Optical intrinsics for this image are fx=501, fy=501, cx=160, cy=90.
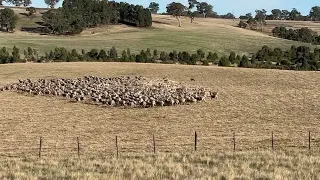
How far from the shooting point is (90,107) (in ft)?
146

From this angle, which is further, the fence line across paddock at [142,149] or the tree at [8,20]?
the tree at [8,20]

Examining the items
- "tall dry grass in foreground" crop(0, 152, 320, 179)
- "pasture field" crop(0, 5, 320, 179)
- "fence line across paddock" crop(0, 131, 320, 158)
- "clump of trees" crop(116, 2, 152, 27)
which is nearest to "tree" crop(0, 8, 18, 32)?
"clump of trees" crop(116, 2, 152, 27)

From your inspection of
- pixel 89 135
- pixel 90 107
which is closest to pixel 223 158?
pixel 89 135

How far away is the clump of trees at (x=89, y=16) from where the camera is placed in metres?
143

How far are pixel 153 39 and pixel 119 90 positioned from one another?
8135 centimetres

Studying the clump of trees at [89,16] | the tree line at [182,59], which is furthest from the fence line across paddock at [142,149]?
the clump of trees at [89,16]

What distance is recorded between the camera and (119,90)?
51.0 metres

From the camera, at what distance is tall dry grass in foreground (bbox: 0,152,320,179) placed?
1894cm

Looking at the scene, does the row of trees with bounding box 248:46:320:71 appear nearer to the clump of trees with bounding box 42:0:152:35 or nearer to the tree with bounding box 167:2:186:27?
the clump of trees with bounding box 42:0:152:35

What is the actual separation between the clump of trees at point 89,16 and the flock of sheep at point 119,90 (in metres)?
86.8

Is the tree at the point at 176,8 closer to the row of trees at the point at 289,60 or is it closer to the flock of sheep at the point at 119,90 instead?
the row of trees at the point at 289,60

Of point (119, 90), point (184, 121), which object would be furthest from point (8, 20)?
point (184, 121)

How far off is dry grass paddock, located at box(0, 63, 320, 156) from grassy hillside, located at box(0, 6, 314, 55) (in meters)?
55.2

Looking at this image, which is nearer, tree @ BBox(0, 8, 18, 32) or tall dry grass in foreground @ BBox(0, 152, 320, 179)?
tall dry grass in foreground @ BBox(0, 152, 320, 179)
